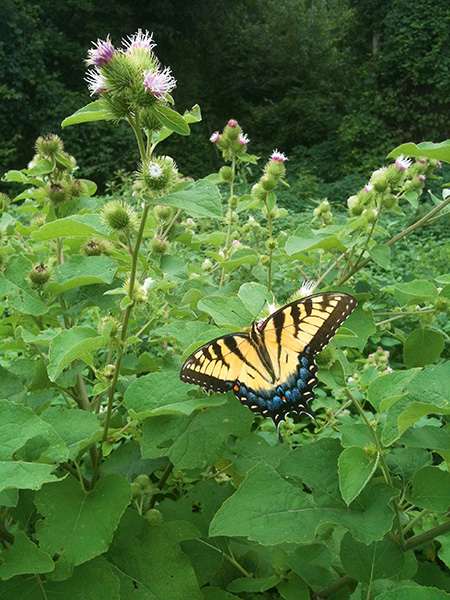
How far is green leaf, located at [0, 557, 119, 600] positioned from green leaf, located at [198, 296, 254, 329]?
52 cm

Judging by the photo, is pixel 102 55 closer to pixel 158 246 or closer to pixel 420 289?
pixel 158 246

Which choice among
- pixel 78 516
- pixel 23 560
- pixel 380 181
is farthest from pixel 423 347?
pixel 23 560

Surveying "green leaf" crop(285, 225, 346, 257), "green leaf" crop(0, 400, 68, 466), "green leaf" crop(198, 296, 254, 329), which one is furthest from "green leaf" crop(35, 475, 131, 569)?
"green leaf" crop(285, 225, 346, 257)

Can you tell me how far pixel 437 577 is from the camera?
42.2 inches

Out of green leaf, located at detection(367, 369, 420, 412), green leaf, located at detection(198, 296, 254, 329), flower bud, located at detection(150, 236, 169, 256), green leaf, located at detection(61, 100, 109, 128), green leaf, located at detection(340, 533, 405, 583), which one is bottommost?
green leaf, located at detection(340, 533, 405, 583)

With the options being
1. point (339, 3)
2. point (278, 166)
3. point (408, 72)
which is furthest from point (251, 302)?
point (339, 3)

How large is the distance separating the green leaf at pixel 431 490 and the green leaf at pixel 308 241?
525mm

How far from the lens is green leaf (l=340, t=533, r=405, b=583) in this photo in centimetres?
89

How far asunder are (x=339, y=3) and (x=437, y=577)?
979 inches

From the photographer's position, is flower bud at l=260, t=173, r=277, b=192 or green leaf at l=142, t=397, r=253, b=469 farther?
flower bud at l=260, t=173, r=277, b=192

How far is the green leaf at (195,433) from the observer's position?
999mm

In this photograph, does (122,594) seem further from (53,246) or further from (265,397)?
(53,246)

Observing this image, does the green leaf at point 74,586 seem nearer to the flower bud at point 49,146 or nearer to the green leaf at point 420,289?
the green leaf at point 420,289

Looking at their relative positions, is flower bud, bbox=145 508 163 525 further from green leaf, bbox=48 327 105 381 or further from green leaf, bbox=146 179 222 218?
green leaf, bbox=146 179 222 218
